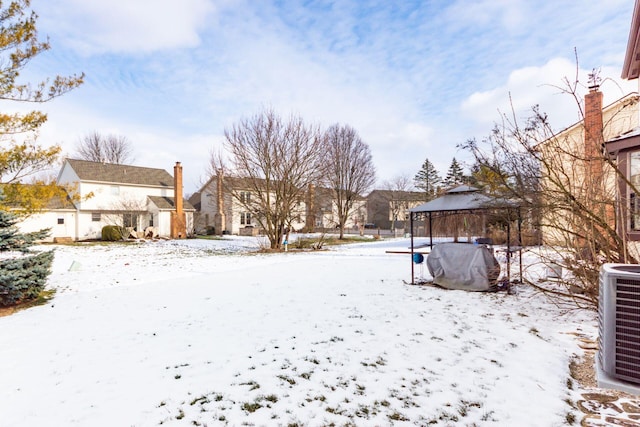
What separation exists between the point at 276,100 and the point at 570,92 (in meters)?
16.1

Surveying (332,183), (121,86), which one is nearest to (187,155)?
(332,183)

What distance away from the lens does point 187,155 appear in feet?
101

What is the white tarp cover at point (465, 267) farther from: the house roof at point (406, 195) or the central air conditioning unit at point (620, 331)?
the house roof at point (406, 195)

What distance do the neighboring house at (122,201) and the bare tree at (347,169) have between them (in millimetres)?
13831

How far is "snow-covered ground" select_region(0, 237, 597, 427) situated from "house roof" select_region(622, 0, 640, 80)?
666cm

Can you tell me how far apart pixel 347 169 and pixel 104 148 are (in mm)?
30126

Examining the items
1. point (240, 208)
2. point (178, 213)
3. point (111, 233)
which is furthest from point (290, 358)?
point (178, 213)

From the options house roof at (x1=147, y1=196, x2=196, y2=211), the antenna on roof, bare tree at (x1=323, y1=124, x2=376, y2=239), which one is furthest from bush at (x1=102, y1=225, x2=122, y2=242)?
the antenna on roof

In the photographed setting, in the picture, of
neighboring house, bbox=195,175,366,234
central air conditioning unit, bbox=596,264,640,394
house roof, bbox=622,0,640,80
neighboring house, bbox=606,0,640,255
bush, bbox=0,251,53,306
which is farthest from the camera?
neighboring house, bbox=195,175,366,234

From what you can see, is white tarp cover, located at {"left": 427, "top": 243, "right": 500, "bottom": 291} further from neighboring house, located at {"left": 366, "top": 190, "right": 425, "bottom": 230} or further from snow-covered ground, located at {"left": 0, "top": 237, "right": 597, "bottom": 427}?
neighboring house, located at {"left": 366, "top": 190, "right": 425, "bottom": 230}

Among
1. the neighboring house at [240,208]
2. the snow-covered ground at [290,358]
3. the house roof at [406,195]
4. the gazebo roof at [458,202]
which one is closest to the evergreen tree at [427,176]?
the house roof at [406,195]

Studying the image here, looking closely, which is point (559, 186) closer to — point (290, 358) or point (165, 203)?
point (290, 358)

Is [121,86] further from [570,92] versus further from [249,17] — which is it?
[570,92]

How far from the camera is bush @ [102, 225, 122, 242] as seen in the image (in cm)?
2414
